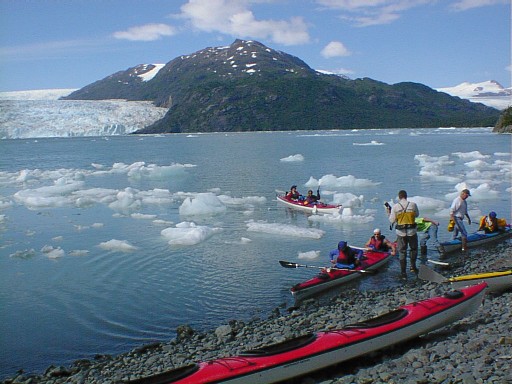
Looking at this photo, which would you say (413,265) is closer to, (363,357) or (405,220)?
(405,220)

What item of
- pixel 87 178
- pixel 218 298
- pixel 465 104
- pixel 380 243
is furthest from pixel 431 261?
pixel 465 104

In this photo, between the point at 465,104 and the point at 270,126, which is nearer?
the point at 270,126

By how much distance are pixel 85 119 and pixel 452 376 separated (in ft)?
307

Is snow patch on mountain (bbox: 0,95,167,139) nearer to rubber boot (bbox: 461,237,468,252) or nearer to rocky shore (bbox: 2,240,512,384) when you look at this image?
rubber boot (bbox: 461,237,468,252)

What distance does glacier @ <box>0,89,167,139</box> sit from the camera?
84.2 metres

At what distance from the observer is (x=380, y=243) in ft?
40.9

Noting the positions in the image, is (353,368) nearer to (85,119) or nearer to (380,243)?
(380,243)

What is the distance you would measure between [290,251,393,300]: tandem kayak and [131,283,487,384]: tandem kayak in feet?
11.5

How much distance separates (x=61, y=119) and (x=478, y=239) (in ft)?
279

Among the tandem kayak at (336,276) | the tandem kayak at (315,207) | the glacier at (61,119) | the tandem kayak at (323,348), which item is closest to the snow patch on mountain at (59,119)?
the glacier at (61,119)

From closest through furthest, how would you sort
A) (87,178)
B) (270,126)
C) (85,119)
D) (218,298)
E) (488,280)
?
(488,280), (218,298), (87,178), (85,119), (270,126)

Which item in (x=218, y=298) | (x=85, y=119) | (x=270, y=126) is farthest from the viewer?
(x=270, y=126)

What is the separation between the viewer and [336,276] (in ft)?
35.6

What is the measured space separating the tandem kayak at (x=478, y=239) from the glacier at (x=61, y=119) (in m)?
81.9
